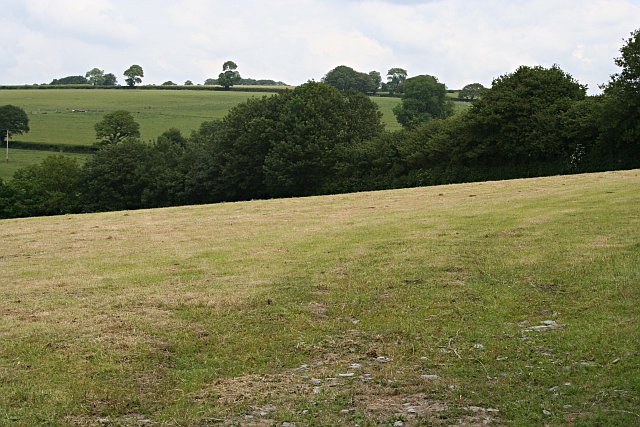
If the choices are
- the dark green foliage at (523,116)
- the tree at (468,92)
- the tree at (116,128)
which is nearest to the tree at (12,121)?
the tree at (116,128)

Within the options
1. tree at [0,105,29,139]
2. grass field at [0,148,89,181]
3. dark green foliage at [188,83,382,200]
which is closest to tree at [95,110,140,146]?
grass field at [0,148,89,181]

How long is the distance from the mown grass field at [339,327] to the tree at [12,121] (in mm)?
115189

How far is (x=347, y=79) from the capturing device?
17812cm

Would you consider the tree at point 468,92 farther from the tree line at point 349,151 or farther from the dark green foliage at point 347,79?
the tree line at point 349,151

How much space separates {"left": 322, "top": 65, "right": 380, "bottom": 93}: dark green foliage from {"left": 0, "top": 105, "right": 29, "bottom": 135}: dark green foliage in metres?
72.4

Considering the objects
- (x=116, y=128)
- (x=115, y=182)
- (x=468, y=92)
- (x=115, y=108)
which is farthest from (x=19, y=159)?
(x=468, y=92)

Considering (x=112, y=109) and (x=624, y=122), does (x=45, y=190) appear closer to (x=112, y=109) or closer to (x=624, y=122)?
(x=624, y=122)

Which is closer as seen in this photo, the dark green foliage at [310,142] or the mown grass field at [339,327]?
the mown grass field at [339,327]

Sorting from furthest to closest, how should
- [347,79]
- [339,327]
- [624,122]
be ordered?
[347,79] → [624,122] → [339,327]

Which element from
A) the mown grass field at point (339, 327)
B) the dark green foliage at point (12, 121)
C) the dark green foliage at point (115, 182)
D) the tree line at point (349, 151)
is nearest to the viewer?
the mown grass field at point (339, 327)

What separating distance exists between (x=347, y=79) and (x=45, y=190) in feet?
330

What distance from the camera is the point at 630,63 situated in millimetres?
65250

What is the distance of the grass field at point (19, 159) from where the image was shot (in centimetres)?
11276

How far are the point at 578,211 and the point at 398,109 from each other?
114m
